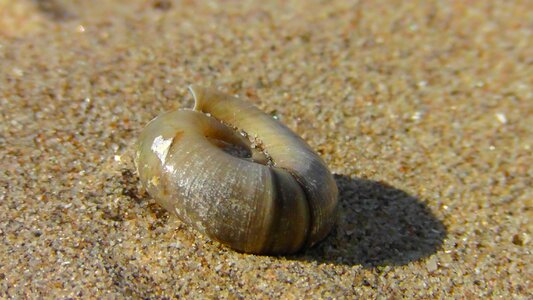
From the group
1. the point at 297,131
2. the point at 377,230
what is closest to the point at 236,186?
the point at 377,230

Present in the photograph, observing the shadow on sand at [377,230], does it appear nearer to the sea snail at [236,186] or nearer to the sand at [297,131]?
the sand at [297,131]

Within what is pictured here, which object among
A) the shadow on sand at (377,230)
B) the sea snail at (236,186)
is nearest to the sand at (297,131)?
the shadow on sand at (377,230)

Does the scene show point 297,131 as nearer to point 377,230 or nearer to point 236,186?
point 377,230

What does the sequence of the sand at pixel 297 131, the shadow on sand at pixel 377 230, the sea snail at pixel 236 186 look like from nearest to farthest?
the sea snail at pixel 236 186
the sand at pixel 297 131
the shadow on sand at pixel 377 230

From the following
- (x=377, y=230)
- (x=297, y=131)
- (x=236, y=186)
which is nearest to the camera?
(x=236, y=186)

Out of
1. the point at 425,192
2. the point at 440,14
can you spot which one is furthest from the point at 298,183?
the point at 440,14

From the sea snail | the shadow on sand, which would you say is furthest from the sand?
the sea snail

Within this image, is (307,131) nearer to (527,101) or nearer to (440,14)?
(527,101)
